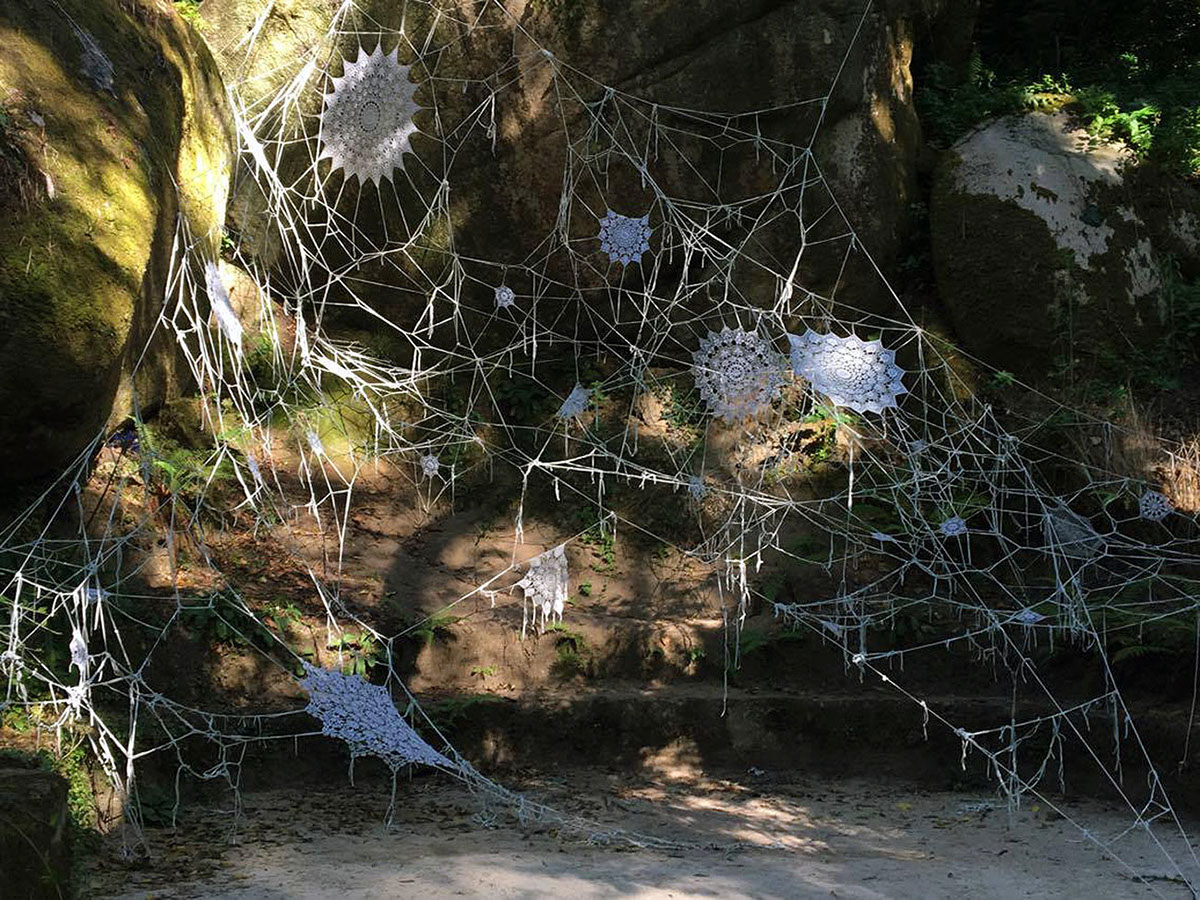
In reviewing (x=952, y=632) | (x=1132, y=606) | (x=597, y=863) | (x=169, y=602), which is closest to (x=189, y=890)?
(x=597, y=863)

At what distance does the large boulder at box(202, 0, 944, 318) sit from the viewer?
30.1 feet

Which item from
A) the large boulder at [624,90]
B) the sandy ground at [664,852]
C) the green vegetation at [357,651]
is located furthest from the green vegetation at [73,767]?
the large boulder at [624,90]

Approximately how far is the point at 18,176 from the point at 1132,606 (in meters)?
6.40

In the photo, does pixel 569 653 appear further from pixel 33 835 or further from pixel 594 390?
pixel 33 835

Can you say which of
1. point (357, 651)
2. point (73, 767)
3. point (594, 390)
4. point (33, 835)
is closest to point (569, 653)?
point (357, 651)

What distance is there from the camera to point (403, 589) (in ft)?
26.9

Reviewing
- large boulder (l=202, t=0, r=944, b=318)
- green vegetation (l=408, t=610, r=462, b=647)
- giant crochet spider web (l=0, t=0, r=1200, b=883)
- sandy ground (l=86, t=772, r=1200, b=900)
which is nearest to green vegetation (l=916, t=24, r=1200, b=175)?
large boulder (l=202, t=0, r=944, b=318)

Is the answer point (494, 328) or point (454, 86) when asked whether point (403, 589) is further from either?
point (454, 86)

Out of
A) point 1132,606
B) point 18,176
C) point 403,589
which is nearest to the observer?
point 18,176

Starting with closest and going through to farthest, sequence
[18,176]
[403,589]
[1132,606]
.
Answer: [18,176] → [1132,606] → [403,589]

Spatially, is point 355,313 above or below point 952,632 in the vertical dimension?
above

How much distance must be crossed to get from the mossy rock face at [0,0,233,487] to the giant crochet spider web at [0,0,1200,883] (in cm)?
Answer: 117

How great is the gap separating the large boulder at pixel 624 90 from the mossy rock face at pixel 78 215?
2.87m

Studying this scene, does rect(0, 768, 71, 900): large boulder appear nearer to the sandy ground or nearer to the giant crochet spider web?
the sandy ground
